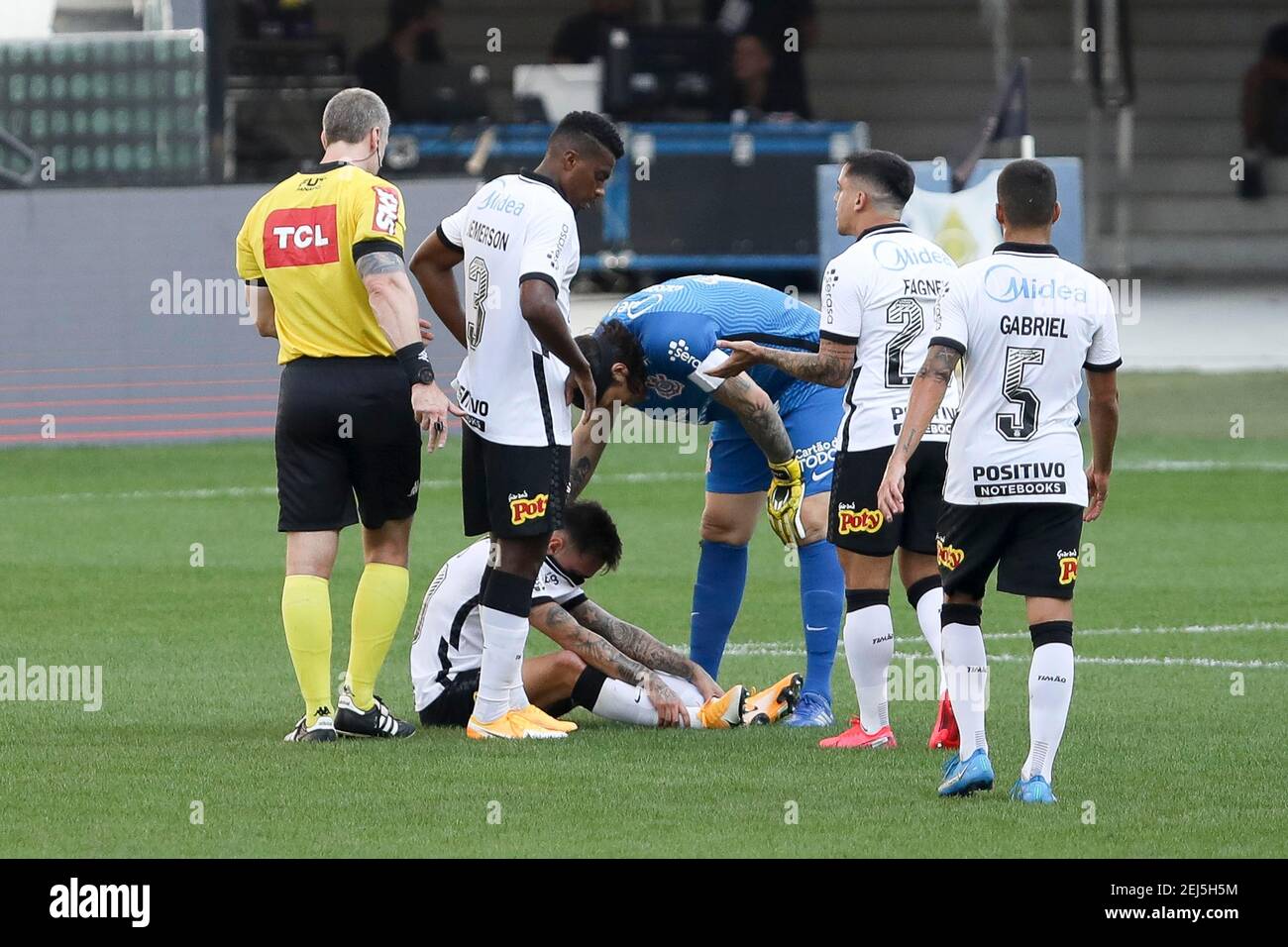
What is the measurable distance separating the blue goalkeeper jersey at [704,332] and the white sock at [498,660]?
1031 millimetres

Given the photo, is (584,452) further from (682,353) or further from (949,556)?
(949,556)

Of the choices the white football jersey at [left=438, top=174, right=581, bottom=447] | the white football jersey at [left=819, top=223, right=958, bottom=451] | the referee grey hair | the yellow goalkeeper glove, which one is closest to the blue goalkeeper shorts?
the yellow goalkeeper glove

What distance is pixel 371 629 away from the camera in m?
7.01

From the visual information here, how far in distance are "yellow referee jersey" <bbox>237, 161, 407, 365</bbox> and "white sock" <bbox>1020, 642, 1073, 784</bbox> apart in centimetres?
238

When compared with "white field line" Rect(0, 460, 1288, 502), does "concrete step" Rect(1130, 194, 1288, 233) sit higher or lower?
higher

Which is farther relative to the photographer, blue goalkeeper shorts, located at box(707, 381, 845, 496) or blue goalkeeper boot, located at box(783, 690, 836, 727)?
blue goalkeeper shorts, located at box(707, 381, 845, 496)

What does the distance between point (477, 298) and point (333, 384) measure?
0.55 metres

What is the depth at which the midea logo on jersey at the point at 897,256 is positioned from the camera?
686 centimetres

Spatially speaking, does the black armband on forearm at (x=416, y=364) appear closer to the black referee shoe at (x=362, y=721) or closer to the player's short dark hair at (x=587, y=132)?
the player's short dark hair at (x=587, y=132)

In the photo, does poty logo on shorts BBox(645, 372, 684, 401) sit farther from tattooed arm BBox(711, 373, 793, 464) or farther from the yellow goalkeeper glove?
the yellow goalkeeper glove

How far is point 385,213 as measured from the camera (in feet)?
22.4

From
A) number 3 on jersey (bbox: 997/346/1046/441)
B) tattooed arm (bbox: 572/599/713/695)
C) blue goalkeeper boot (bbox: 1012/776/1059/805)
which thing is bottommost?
blue goalkeeper boot (bbox: 1012/776/1059/805)

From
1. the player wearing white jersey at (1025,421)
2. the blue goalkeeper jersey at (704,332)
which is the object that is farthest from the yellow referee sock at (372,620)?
the player wearing white jersey at (1025,421)

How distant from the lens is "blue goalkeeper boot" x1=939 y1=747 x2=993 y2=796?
6.06 meters
